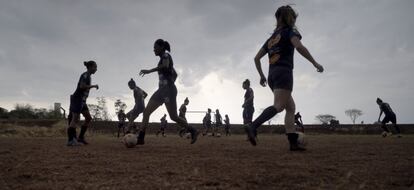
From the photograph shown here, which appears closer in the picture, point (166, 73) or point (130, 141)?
point (130, 141)

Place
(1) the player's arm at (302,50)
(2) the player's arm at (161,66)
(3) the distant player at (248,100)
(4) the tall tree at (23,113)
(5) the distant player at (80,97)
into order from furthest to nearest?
1. (4) the tall tree at (23,113)
2. (3) the distant player at (248,100)
3. (5) the distant player at (80,97)
4. (2) the player's arm at (161,66)
5. (1) the player's arm at (302,50)

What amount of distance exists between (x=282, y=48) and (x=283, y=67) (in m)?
0.29

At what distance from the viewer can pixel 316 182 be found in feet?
8.58

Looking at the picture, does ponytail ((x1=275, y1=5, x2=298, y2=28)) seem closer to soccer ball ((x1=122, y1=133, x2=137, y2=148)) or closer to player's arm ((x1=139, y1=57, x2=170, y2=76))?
player's arm ((x1=139, y1=57, x2=170, y2=76))

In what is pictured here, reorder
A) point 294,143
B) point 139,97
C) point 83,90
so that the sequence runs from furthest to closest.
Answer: point 139,97
point 83,90
point 294,143

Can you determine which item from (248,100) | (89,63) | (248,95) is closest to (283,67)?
(89,63)

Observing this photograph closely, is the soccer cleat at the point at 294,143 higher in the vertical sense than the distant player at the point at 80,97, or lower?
lower

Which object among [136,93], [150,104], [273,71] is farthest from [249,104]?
[273,71]

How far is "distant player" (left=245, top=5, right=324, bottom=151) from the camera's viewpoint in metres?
5.09

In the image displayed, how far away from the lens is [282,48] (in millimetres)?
5203

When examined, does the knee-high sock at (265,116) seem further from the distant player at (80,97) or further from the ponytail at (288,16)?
the distant player at (80,97)

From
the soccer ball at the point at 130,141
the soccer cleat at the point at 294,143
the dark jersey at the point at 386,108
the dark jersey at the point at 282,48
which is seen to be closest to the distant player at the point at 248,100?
the soccer ball at the point at 130,141

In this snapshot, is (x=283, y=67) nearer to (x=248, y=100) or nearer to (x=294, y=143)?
(x=294, y=143)

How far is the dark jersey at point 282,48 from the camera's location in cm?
516
